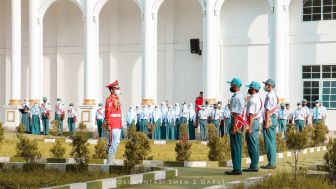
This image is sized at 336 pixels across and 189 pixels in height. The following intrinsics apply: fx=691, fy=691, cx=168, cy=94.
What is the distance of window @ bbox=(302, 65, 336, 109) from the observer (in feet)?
96.2

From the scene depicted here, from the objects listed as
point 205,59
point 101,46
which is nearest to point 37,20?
point 101,46

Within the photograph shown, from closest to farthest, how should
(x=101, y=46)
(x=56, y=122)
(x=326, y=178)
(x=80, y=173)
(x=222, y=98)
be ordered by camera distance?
(x=326, y=178)
(x=80, y=173)
(x=56, y=122)
(x=222, y=98)
(x=101, y=46)

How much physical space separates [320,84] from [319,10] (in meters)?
3.21

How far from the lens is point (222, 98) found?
3161 centimetres

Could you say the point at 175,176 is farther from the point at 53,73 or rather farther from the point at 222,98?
the point at 53,73

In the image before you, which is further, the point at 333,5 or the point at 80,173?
the point at 333,5

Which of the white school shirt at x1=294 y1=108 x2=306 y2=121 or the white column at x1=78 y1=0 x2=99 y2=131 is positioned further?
the white column at x1=78 y1=0 x2=99 y2=131

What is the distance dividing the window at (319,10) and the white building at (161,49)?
0.04 meters

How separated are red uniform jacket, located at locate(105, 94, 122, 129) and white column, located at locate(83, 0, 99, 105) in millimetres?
18246

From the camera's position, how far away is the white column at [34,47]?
33000mm

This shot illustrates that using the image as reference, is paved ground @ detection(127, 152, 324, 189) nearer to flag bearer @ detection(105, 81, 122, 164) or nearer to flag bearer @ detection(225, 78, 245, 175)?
flag bearer @ detection(225, 78, 245, 175)

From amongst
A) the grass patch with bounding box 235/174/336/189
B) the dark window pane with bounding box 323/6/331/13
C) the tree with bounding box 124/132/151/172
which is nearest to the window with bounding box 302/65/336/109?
the dark window pane with bounding box 323/6/331/13

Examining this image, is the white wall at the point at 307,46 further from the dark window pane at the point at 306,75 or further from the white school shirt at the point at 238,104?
the white school shirt at the point at 238,104

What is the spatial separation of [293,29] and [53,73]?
1303 cm
